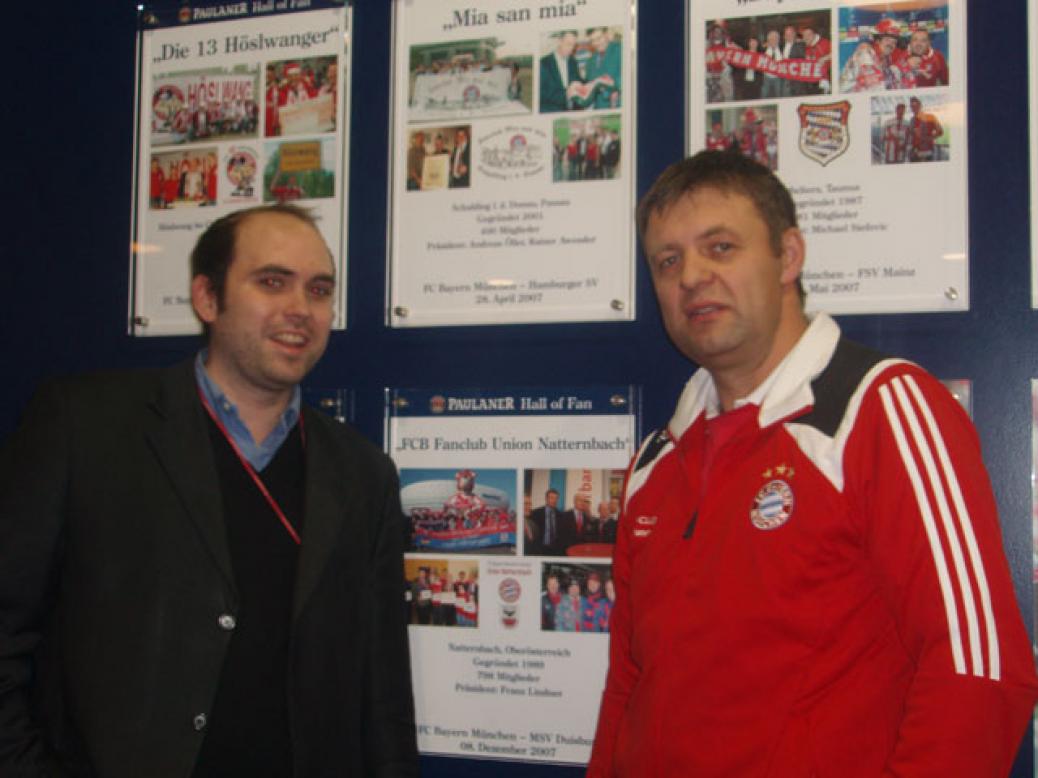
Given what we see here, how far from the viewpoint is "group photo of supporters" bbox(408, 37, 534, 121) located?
2258 millimetres

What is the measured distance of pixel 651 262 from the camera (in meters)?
1.80

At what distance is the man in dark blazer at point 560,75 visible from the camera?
2215 mm

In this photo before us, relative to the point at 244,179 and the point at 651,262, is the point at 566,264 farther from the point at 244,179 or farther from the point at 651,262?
the point at 244,179

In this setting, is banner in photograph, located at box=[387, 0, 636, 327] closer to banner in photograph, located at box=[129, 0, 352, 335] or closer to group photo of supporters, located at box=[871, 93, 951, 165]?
banner in photograph, located at box=[129, 0, 352, 335]

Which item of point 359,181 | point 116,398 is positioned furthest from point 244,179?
point 116,398

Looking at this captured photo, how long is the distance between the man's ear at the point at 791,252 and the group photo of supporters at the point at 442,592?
3.24 ft

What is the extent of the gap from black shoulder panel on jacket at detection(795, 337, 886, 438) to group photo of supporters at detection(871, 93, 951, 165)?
63cm

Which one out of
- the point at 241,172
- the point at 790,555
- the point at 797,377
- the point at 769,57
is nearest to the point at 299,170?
the point at 241,172

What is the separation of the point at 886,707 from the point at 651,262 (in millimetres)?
890

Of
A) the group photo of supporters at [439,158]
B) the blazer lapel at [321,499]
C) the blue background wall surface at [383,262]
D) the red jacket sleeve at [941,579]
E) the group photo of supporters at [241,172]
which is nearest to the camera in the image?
the red jacket sleeve at [941,579]

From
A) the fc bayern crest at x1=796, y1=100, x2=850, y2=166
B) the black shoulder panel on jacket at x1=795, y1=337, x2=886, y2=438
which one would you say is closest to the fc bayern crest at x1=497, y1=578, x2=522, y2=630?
the black shoulder panel on jacket at x1=795, y1=337, x2=886, y2=438

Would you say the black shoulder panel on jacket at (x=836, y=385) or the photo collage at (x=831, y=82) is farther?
the photo collage at (x=831, y=82)

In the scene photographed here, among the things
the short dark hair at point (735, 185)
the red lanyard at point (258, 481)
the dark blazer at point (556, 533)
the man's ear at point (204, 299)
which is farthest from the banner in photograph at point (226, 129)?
the short dark hair at point (735, 185)

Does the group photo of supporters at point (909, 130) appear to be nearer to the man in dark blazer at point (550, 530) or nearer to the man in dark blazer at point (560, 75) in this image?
the man in dark blazer at point (560, 75)
